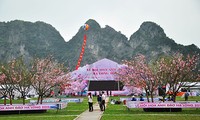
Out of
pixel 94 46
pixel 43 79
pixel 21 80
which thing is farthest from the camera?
pixel 94 46

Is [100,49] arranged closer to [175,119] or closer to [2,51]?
[2,51]

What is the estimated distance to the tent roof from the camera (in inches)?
2479

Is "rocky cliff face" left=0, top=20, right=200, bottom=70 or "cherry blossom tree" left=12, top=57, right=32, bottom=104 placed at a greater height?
"rocky cliff face" left=0, top=20, right=200, bottom=70

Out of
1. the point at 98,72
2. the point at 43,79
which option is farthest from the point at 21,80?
the point at 98,72

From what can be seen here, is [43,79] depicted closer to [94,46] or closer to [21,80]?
[21,80]

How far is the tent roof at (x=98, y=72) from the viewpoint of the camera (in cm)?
6297

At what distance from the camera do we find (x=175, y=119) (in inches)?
714

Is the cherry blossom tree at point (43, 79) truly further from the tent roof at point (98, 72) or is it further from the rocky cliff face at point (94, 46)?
the rocky cliff face at point (94, 46)

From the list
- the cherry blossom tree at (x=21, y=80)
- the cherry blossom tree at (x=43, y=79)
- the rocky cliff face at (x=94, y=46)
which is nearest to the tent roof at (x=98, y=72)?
the cherry blossom tree at (x=21, y=80)

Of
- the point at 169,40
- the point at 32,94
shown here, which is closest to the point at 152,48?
the point at 169,40

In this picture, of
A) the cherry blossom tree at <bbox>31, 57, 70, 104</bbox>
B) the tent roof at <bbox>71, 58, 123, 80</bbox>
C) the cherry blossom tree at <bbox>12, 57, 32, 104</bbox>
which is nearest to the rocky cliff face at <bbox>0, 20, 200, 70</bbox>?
the tent roof at <bbox>71, 58, 123, 80</bbox>

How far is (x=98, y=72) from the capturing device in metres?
63.7

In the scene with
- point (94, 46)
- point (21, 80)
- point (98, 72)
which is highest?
point (94, 46)

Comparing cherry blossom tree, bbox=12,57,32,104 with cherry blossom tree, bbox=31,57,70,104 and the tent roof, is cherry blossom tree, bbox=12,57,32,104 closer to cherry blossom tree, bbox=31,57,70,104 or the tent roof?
cherry blossom tree, bbox=31,57,70,104
